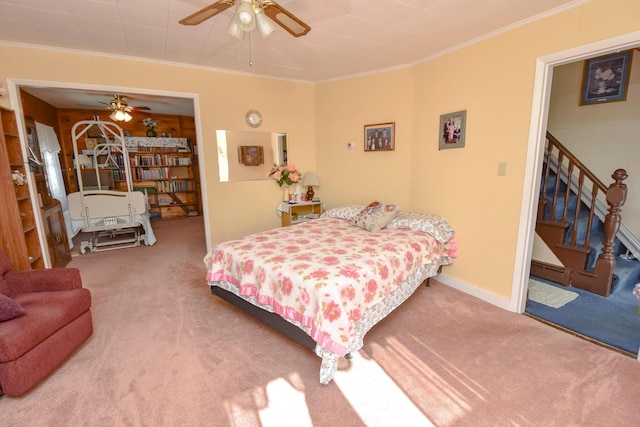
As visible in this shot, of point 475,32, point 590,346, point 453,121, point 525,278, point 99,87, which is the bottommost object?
point 590,346

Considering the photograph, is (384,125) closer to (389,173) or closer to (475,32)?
(389,173)

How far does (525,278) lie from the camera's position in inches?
98.9

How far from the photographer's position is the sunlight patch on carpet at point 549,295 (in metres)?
2.72

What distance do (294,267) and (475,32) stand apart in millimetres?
2580

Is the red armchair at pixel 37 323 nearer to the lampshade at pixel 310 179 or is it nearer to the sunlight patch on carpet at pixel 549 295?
the lampshade at pixel 310 179

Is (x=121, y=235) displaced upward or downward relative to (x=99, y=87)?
downward

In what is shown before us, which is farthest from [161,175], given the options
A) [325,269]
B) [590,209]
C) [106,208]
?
[590,209]

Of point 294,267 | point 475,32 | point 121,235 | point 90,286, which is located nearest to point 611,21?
point 475,32

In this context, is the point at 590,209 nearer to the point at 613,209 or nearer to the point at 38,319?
the point at 613,209

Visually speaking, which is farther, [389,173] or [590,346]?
[389,173]

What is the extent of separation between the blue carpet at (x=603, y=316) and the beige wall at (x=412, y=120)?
0.40 metres

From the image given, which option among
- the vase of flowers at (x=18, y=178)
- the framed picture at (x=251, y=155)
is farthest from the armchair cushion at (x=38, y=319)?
the framed picture at (x=251, y=155)

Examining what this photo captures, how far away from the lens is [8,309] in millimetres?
1695

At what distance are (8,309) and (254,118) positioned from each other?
3114 mm
